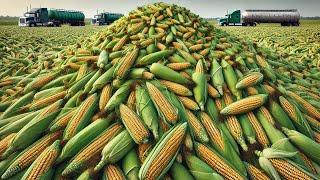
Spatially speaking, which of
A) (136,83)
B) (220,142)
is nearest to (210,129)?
(220,142)

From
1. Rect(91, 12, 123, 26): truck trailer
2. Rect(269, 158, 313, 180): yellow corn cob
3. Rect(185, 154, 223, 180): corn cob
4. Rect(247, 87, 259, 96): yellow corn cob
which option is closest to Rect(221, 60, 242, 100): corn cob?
Rect(247, 87, 259, 96): yellow corn cob

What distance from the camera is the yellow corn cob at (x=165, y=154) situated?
2486mm

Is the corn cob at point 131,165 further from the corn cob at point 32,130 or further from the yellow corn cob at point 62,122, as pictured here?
the corn cob at point 32,130

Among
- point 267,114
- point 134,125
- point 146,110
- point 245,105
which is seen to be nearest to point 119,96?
point 146,110

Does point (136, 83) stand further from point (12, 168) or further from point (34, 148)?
point (12, 168)

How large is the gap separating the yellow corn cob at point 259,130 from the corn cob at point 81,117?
5.10 feet

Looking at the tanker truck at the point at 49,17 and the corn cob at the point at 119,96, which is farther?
the tanker truck at the point at 49,17

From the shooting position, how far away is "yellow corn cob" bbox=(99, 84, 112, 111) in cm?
316

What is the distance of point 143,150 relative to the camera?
2746mm

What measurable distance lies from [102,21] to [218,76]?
55114mm

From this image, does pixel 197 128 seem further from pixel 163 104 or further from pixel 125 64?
pixel 125 64

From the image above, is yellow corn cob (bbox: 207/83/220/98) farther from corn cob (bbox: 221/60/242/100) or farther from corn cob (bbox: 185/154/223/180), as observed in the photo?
corn cob (bbox: 185/154/223/180)

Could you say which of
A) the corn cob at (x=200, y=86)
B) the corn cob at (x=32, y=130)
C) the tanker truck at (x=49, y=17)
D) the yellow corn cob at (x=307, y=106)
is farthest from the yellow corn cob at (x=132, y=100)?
the tanker truck at (x=49, y=17)

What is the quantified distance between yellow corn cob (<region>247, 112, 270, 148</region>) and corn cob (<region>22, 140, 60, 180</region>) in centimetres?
183
